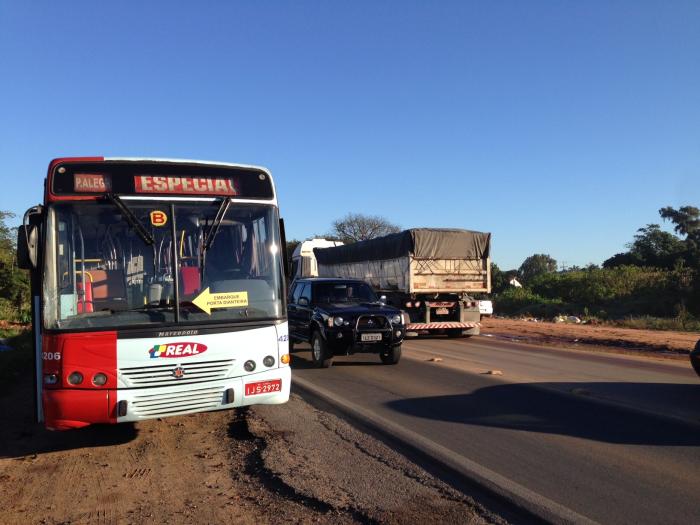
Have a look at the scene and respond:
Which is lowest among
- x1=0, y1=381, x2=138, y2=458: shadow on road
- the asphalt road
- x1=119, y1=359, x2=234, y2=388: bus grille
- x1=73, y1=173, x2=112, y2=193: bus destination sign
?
the asphalt road

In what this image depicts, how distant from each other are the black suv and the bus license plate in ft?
17.3

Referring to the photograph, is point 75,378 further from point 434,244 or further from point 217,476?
point 434,244

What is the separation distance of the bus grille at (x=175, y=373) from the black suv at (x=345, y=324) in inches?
223

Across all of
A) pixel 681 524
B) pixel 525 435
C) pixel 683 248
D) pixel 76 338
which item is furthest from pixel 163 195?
pixel 683 248

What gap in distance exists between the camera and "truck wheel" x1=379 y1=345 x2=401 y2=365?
39.9 feet

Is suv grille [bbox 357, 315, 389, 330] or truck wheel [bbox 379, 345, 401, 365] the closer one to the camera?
suv grille [bbox 357, 315, 389, 330]

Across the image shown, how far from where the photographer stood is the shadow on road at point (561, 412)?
21.4 ft

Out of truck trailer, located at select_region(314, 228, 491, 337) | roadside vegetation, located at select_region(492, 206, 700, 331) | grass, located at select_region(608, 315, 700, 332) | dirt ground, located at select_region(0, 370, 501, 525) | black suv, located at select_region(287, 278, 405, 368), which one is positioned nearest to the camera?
dirt ground, located at select_region(0, 370, 501, 525)

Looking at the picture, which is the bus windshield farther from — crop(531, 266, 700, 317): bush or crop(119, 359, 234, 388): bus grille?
crop(531, 266, 700, 317): bush

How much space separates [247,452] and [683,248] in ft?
147

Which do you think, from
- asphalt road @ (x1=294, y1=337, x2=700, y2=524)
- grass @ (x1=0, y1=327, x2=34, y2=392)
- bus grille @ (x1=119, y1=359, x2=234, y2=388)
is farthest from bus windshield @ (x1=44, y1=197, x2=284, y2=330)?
grass @ (x1=0, y1=327, x2=34, y2=392)

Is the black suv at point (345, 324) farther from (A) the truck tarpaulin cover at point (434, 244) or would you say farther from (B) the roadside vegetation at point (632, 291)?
(B) the roadside vegetation at point (632, 291)

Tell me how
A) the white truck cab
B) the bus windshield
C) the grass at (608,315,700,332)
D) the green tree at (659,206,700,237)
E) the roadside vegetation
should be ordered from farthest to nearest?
the green tree at (659,206,700,237) → the roadside vegetation → the white truck cab → the grass at (608,315,700,332) → the bus windshield

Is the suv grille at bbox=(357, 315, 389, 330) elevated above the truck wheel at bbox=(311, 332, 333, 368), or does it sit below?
above
